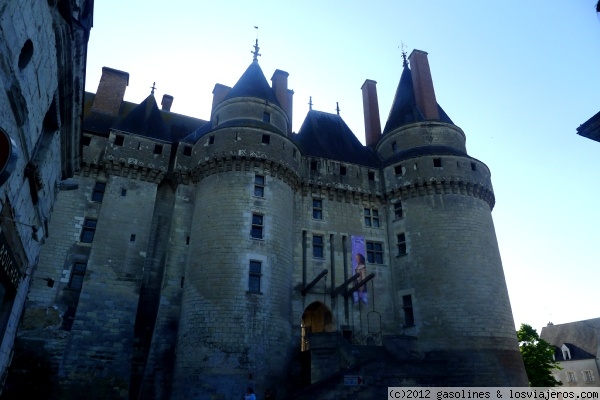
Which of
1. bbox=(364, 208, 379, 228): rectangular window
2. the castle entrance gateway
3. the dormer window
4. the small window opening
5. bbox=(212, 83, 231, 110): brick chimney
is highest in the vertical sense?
bbox=(212, 83, 231, 110): brick chimney

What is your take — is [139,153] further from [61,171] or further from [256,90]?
[61,171]

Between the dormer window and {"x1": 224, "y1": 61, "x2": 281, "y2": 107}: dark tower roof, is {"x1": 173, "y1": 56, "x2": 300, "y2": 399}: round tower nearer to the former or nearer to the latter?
{"x1": 224, "y1": 61, "x2": 281, "y2": 107}: dark tower roof

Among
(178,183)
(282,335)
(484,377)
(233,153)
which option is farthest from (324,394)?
(178,183)

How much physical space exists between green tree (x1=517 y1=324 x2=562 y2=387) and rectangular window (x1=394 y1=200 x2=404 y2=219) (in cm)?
1460

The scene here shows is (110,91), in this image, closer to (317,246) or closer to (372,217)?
(317,246)

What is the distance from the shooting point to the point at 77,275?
1844 centimetres

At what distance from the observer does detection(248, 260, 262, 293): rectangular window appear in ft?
58.1

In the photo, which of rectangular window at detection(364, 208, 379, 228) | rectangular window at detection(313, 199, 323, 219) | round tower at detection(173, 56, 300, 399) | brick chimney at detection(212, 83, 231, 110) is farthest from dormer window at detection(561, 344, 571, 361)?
brick chimney at detection(212, 83, 231, 110)

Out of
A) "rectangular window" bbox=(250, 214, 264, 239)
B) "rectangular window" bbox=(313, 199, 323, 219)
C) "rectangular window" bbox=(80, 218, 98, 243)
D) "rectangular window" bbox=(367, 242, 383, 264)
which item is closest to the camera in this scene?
"rectangular window" bbox=(250, 214, 264, 239)

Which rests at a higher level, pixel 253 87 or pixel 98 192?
pixel 253 87

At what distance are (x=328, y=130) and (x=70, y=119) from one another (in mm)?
19412

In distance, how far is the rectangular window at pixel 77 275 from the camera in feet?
59.8

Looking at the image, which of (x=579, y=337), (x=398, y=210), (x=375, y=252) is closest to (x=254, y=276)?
(x=375, y=252)

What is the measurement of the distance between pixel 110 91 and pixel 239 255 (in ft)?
44.2
